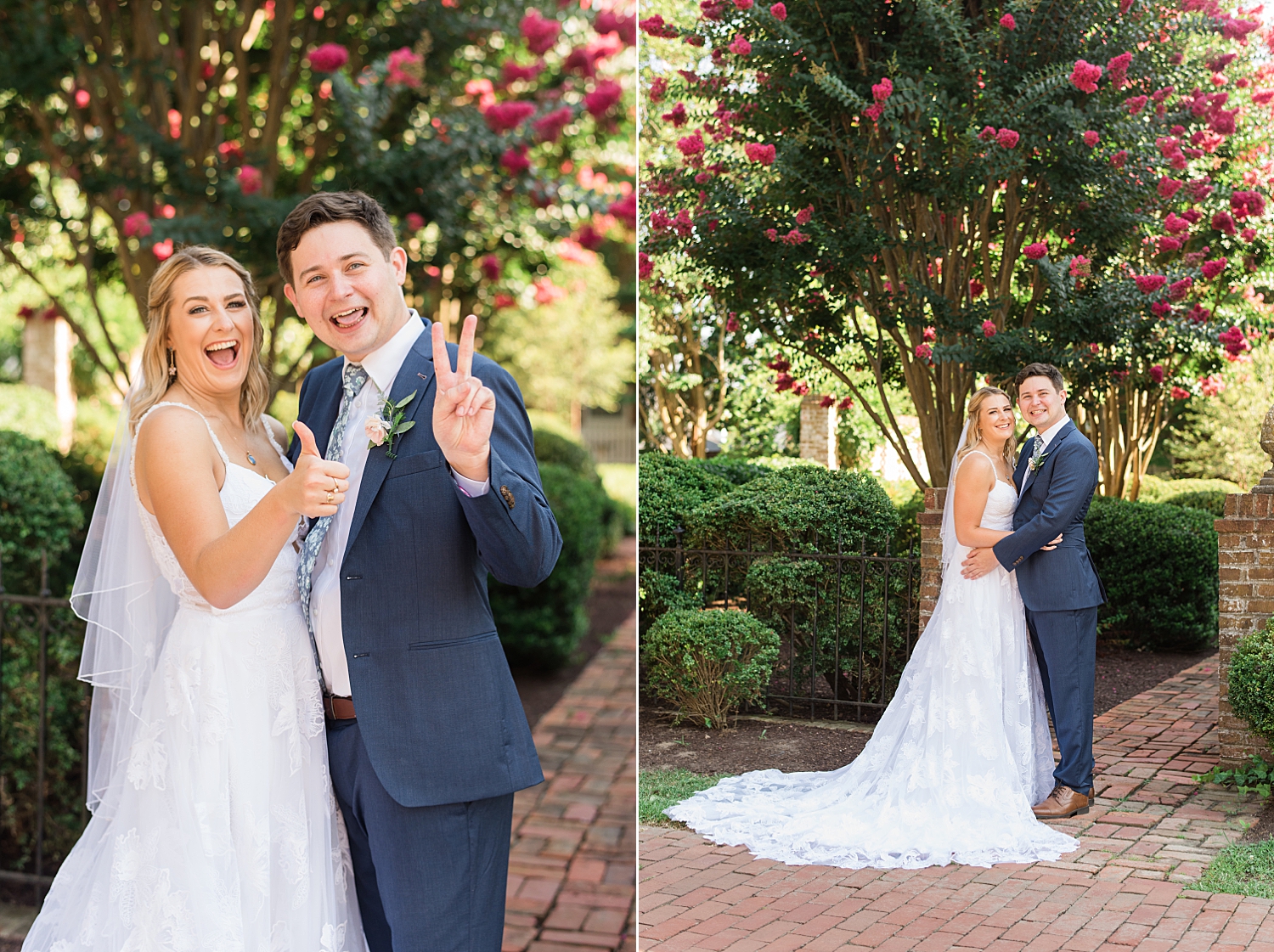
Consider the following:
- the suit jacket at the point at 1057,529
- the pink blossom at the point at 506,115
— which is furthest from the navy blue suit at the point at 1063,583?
the pink blossom at the point at 506,115

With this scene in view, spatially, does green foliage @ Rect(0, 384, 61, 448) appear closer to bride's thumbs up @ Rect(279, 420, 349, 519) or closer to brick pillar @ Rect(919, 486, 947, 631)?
bride's thumbs up @ Rect(279, 420, 349, 519)

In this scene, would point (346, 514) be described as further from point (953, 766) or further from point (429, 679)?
point (953, 766)

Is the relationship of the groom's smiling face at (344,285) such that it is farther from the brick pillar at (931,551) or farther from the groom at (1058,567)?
the groom at (1058,567)

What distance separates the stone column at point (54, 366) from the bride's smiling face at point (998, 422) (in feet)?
30.0

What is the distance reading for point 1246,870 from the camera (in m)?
1.76

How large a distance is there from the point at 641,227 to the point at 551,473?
515 cm

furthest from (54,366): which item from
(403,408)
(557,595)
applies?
(403,408)

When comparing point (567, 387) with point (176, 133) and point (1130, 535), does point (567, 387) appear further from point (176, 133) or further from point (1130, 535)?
point (1130, 535)

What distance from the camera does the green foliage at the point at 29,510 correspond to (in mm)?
4468

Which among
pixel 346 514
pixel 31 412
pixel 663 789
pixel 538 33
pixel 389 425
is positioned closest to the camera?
pixel 389 425

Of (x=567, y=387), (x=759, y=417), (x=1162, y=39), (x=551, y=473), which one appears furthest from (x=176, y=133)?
(x=567, y=387)

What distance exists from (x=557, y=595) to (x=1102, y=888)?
5756 millimetres

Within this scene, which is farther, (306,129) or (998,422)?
(306,129)

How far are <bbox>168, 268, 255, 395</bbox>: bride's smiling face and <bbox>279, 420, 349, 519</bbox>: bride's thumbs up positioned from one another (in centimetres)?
60
